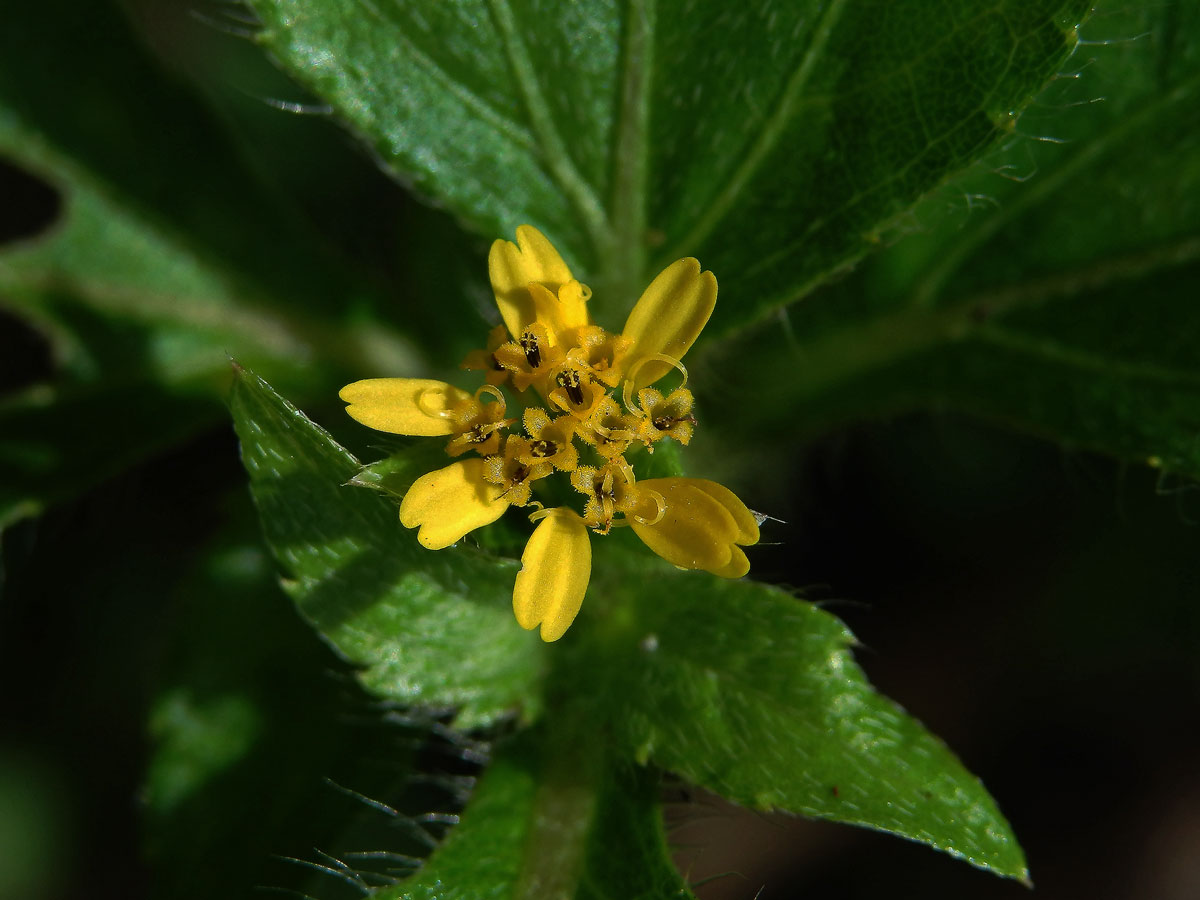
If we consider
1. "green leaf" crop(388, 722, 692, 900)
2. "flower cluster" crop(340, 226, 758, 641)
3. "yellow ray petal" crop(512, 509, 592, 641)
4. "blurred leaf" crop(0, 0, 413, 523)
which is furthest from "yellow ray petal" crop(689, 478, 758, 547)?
"blurred leaf" crop(0, 0, 413, 523)

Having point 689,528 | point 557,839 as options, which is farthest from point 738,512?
point 557,839

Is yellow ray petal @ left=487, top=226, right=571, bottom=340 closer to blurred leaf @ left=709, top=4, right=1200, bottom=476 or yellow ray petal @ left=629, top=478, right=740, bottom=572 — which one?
yellow ray petal @ left=629, top=478, right=740, bottom=572

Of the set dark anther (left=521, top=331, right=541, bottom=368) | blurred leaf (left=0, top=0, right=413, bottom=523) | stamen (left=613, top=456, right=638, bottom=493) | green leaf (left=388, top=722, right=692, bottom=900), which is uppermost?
blurred leaf (left=0, top=0, right=413, bottom=523)

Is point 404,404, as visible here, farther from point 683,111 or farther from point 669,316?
point 683,111

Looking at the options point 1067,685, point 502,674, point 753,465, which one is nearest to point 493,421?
point 502,674

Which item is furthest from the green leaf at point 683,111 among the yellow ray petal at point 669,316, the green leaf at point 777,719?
the green leaf at point 777,719

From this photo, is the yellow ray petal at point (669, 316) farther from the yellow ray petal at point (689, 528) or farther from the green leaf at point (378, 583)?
the green leaf at point (378, 583)

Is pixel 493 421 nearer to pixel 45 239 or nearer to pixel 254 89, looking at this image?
pixel 45 239
